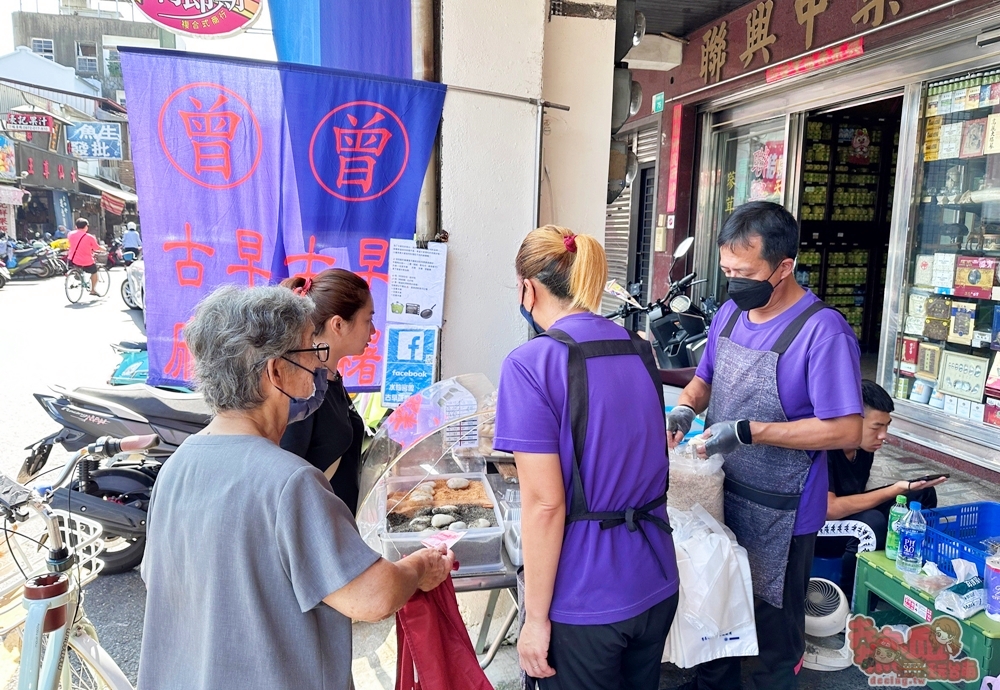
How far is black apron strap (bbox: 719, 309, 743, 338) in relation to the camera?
242 centimetres

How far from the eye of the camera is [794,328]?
6.98 feet

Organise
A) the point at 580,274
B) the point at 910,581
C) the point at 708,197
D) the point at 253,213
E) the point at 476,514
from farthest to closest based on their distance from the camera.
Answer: the point at 708,197
the point at 253,213
the point at 910,581
the point at 476,514
the point at 580,274

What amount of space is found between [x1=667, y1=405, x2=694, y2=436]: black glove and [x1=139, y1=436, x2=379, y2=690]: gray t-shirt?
4.63 feet

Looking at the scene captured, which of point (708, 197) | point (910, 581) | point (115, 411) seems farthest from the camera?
point (708, 197)

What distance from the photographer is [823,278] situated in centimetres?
853

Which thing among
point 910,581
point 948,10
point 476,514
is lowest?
point 910,581

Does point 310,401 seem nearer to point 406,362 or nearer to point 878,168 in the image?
point 406,362

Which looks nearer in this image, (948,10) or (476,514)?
(476,514)

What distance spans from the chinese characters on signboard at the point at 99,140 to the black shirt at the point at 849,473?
2110cm

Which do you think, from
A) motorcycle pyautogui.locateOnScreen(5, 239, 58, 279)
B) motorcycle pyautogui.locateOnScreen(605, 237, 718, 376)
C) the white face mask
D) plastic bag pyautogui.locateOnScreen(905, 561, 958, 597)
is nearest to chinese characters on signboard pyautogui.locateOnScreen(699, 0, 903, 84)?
motorcycle pyautogui.locateOnScreen(605, 237, 718, 376)

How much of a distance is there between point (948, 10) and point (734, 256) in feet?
13.3

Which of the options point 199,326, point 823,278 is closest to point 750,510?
point 199,326

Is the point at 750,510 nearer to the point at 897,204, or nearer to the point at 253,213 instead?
the point at 253,213

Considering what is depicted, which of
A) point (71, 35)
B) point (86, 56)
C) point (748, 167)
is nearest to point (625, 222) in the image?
point (748, 167)
